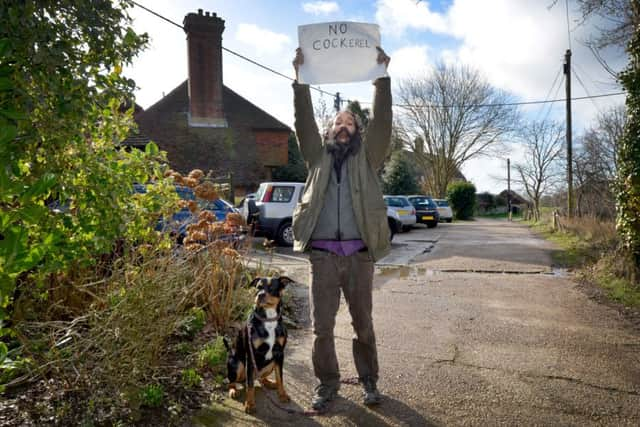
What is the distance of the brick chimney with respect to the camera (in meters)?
19.3

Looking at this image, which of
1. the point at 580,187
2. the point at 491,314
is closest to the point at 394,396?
the point at 491,314

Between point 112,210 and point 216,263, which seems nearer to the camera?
point 112,210

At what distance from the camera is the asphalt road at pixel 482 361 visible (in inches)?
116

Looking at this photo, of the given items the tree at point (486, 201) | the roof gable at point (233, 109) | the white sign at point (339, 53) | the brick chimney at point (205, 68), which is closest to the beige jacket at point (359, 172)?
the white sign at point (339, 53)

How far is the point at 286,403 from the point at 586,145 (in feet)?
94.6

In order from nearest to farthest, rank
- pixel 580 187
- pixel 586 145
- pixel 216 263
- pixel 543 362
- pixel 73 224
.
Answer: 1. pixel 73 224
2. pixel 543 362
3. pixel 216 263
4. pixel 580 187
5. pixel 586 145

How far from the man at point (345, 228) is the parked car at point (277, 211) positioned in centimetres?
863

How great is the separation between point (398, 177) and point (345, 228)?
105ft

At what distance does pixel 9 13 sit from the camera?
200cm

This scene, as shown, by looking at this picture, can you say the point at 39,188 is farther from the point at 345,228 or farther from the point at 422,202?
the point at 422,202

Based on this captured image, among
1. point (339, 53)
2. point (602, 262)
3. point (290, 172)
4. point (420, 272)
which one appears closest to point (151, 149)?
point (339, 53)

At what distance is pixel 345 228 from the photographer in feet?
9.68

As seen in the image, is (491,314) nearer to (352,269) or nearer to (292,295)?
(292,295)

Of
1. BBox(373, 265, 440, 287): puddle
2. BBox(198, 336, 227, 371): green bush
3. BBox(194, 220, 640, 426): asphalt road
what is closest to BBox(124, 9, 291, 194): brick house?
BBox(373, 265, 440, 287): puddle
